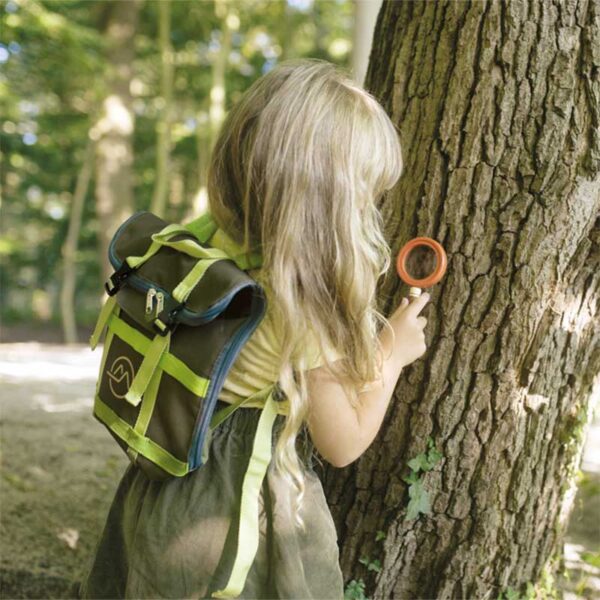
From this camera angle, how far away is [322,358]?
1471mm

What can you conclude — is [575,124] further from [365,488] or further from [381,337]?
[365,488]

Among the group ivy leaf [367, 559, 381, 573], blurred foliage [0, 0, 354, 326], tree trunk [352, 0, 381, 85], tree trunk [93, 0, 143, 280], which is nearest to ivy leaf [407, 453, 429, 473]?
ivy leaf [367, 559, 381, 573]

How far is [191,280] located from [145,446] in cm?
39

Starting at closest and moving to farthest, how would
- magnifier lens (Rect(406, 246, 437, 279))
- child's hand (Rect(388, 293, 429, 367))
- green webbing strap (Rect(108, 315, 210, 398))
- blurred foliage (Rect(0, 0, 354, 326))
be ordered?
1. green webbing strap (Rect(108, 315, 210, 398))
2. child's hand (Rect(388, 293, 429, 367))
3. magnifier lens (Rect(406, 246, 437, 279))
4. blurred foliage (Rect(0, 0, 354, 326))

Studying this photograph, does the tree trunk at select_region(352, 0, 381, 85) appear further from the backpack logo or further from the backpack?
the backpack logo

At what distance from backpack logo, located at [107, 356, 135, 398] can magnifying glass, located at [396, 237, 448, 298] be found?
0.74 meters

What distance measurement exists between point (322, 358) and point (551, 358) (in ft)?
2.63

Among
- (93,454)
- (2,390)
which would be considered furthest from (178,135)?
(93,454)

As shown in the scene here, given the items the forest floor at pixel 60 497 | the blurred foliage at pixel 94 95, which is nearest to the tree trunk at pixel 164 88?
the blurred foliage at pixel 94 95

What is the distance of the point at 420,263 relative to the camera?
192cm

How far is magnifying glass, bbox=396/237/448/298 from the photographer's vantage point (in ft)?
5.86

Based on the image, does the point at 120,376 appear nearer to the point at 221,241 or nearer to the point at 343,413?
the point at 221,241

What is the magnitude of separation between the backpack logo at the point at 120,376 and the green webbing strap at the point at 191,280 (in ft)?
0.84

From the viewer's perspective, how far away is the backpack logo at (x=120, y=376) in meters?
1.59
